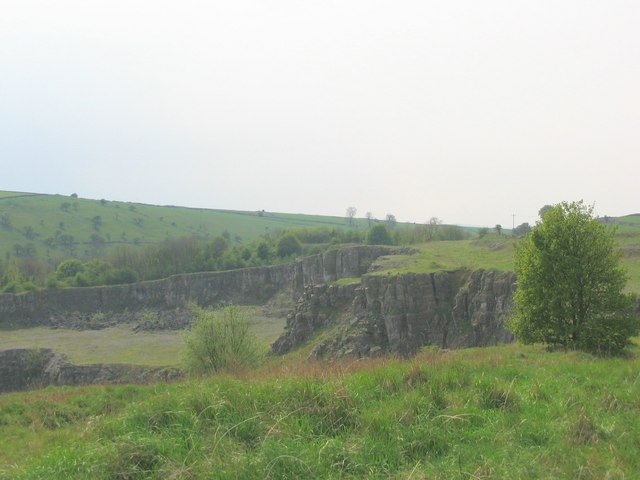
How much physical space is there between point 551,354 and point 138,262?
341ft

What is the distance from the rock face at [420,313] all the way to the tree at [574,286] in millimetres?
18900

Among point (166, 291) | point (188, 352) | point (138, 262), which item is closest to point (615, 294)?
point (188, 352)

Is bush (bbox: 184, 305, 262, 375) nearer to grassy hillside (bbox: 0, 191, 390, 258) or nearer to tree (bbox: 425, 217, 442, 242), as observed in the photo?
tree (bbox: 425, 217, 442, 242)

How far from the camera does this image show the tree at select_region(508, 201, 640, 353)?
16.0m

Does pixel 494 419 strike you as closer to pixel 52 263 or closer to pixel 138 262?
pixel 138 262

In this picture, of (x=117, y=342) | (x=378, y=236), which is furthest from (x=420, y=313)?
(x=378, y=236)

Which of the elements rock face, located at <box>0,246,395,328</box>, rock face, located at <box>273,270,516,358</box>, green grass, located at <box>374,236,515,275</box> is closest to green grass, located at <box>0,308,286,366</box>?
rock face, located at <box>0,246,395,328</box>

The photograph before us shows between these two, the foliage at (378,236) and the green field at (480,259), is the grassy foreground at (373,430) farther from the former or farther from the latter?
the foliage at (378,236)

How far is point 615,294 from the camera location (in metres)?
16.3

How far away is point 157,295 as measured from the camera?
97312 mm

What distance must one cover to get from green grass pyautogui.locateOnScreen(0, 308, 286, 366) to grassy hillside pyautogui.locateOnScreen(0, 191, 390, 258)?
6193cm

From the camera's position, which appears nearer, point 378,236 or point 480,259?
point 480,259

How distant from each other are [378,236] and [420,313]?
210 feet

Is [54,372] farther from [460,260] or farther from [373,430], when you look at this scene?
[373,430]
